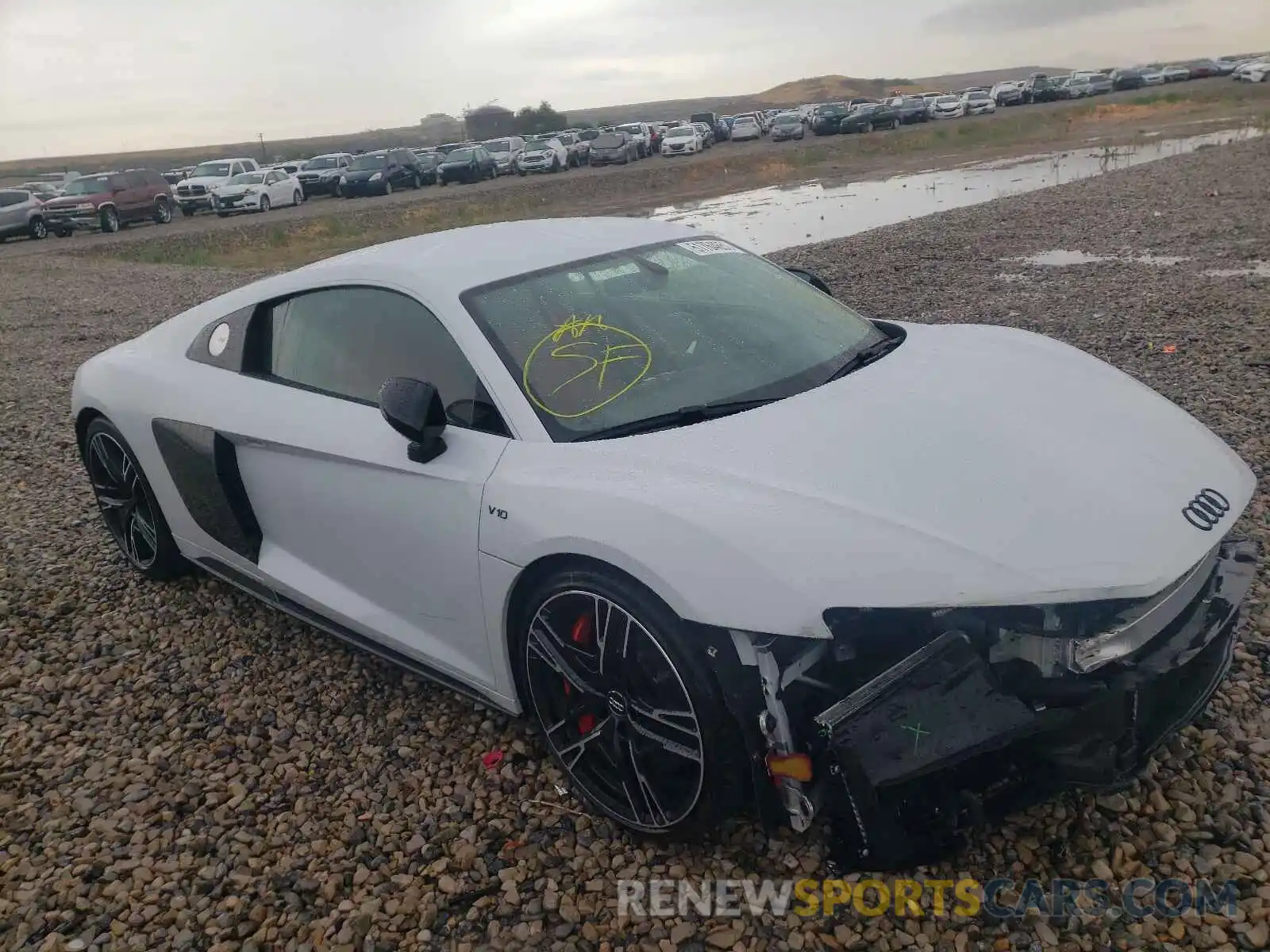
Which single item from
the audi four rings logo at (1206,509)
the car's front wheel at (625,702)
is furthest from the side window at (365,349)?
the audi four rings logo at (1206,509)

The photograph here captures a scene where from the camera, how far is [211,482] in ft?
11.9

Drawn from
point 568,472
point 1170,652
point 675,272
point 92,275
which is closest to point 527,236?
point 675,272

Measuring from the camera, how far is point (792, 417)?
2631 millimetres

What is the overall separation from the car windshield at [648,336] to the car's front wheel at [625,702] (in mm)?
522

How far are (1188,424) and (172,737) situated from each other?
3.46 metres

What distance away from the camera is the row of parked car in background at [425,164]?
25.8 m

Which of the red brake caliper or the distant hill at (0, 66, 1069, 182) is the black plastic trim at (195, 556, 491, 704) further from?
the distant hill at (0, 66, 1069, 182)

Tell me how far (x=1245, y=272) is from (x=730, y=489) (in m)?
9.02

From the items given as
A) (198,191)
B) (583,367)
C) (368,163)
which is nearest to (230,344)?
(583,367)

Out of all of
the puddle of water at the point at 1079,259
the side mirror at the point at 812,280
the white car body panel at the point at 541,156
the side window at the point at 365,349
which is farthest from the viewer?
the white car body panel at the point at 541,156

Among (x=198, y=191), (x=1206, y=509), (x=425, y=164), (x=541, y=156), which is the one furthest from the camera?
(x=541, y=156)

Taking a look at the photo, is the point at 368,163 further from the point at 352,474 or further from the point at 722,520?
the point at 722,520

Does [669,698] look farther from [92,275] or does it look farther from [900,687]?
[92,275]

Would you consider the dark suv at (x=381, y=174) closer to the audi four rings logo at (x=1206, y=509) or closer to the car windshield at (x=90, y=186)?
Answer: the car windshield at (x=90, y=186)
